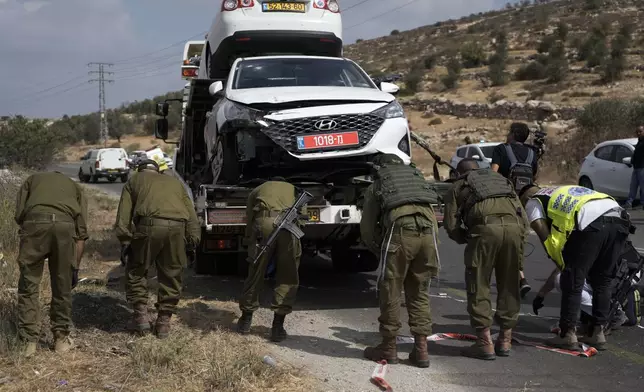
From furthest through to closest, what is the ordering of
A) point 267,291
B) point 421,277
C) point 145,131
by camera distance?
point 145,131
point 267,291
point 421,277

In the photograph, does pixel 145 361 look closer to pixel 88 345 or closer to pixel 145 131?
pixel 88 345

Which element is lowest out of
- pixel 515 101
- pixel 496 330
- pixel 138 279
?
pixel 496 330

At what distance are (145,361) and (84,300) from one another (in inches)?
80.8

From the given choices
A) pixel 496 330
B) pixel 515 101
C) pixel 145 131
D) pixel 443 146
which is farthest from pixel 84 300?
pixel 145 131

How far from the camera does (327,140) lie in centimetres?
691

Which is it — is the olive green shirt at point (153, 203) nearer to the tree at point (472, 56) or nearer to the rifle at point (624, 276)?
the rifle at point (624, 276)

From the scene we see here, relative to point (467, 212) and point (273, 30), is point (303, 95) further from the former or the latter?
point (273, 30)

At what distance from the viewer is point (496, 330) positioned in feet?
20.8

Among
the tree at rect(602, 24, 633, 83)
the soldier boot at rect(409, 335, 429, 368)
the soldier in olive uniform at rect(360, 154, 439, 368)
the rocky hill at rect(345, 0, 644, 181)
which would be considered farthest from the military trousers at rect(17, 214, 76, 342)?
the tree at rect(602, 24, 633, 83)

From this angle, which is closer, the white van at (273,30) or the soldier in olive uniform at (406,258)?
the soldier in olive uniform at (406,258)

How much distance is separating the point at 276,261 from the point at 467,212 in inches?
66.8

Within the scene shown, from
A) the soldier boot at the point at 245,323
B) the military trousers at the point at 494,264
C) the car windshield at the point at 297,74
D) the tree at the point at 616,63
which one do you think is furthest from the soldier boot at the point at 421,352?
the tree at the point at 616,63

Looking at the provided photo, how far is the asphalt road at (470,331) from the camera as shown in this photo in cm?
502

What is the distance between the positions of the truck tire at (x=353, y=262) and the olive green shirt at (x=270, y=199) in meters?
2.84
